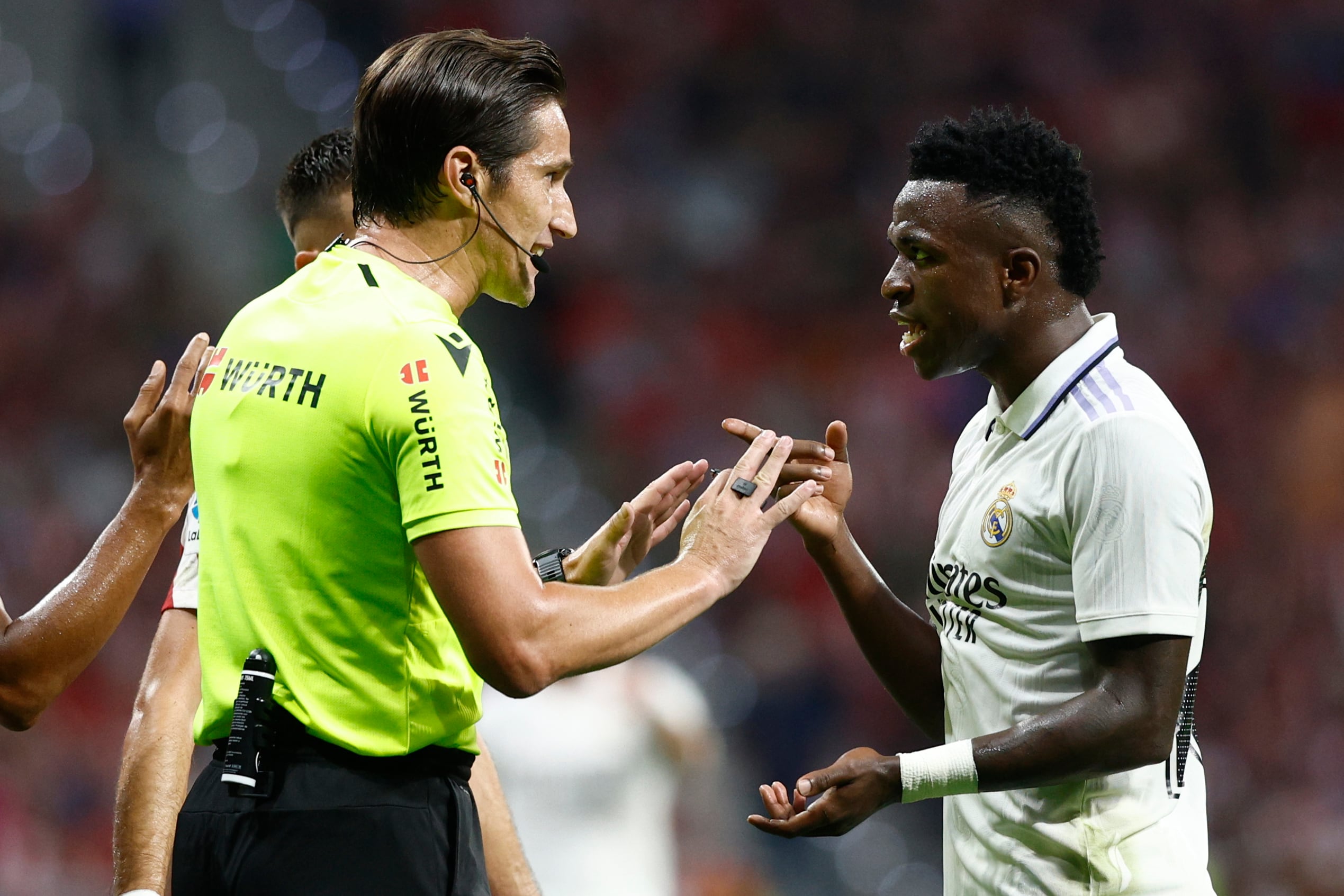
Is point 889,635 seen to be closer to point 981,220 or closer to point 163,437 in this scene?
point 981,220

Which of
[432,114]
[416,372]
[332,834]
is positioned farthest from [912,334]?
[332,834]

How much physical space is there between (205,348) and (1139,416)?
1807 mm

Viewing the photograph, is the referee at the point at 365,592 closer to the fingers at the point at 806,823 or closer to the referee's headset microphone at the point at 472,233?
the referee's headset microphone at the point at 472,233

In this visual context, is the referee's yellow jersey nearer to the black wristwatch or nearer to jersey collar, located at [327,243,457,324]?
jersey collar, located at [327,243,457,324]

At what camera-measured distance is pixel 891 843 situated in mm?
7148

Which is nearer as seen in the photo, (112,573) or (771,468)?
(771,468)

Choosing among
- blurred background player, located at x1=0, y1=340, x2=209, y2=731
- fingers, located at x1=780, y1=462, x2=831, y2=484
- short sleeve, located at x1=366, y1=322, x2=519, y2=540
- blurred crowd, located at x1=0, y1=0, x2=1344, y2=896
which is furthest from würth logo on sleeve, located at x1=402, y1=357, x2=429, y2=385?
blurred crowd, located at x1=0, y1=0, x2=1344, y2=896

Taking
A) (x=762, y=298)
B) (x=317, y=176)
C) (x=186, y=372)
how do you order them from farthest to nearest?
(x=762, y=298), (x=317, y=176), (x=186, y=372)

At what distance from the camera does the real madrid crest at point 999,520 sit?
8.64 feet

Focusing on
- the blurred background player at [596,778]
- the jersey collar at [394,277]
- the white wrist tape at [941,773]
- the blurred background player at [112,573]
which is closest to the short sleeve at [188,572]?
the blurred background player at [112,573]

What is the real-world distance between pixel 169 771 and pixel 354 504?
4.07 feet

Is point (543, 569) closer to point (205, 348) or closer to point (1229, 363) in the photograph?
point (205, 348)

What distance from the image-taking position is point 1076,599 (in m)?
2.46

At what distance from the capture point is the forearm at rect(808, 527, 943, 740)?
3020 mm
